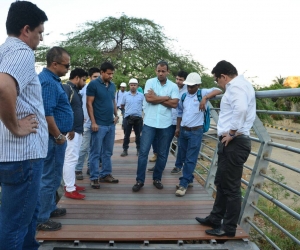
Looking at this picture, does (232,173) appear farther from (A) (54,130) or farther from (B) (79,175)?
(B) (79,175)

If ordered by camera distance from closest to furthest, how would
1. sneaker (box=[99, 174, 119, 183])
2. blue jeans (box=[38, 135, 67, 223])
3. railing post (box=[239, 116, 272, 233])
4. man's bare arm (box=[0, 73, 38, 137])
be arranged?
man's bare arm (box=[0, 73, 38, 137]), blue jeans (box=[38, 135, 67, 223]), railing post (box=[239, 116, 272, 233]), sneaker (box=[99, 174, 119, 183])

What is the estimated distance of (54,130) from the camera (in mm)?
2875

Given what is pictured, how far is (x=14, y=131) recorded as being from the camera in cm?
181

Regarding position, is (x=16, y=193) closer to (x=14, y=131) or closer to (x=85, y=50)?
(x=14, y=131)

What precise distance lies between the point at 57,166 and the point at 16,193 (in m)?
1.23

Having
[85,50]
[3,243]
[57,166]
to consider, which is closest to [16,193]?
[3,243]

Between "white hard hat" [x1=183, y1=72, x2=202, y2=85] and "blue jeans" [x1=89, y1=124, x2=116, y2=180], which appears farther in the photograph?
"blue jeans" [x1=89, y1=124, x2=116, y2=180]

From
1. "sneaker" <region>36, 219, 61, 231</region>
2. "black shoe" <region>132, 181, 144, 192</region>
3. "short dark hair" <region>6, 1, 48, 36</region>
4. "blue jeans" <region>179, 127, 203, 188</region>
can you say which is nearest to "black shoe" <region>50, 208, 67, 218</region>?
"sneaker" <region>36, 219, 61, 231</region>

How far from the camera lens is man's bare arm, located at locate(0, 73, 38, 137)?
166 centimetres

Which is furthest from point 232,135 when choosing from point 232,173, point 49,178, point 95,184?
point 95,184

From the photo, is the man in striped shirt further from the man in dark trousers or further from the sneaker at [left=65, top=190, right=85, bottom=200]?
the man in dark trousers

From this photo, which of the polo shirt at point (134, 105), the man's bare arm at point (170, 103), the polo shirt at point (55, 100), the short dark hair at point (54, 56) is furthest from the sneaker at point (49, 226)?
the polo shirt at point (134, 105)

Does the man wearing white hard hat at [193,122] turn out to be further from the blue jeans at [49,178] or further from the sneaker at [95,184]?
the blue jeans at [49,178]

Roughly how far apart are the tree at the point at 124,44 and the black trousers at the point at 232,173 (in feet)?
56.2
